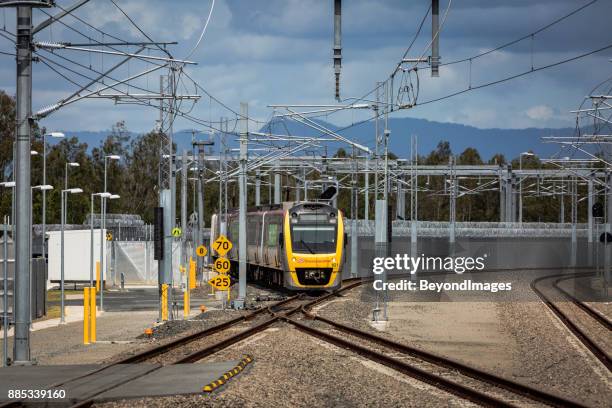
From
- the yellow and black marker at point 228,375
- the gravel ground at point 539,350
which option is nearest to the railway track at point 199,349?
the yellow and black marker at point 228,375

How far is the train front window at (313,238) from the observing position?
127 feet

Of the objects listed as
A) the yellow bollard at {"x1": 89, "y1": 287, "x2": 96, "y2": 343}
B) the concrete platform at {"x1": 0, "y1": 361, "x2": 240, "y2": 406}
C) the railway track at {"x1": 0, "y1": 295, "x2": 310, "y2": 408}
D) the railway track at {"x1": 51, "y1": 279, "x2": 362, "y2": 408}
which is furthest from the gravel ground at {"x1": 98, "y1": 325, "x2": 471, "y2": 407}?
the yellow bollard at {"x1": 89, "y1": 287, "x2": 96, "y2": 343}

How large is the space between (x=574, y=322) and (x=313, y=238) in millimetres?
12503

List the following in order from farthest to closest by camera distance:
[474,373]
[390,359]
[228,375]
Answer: [390,359]
[474,373]
[228,375]

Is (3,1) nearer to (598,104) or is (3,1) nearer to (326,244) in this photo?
(326,244)

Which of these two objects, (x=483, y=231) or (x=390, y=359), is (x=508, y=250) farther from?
(x=390, y=359)

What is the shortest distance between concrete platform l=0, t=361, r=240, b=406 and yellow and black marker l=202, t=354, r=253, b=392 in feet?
0.34

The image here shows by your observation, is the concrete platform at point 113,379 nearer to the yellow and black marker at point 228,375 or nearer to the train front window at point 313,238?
the yellow and black marker at point 228,375

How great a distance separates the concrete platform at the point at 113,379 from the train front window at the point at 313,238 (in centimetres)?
2092

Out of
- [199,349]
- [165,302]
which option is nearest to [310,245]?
[165,302]

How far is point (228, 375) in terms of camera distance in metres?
15.8

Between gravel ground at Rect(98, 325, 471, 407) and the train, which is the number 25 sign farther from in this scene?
gravel ground at Rect(98, 325, 471, 407)

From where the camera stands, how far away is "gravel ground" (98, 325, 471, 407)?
1369 cm

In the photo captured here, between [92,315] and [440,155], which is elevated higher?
[440,155]
